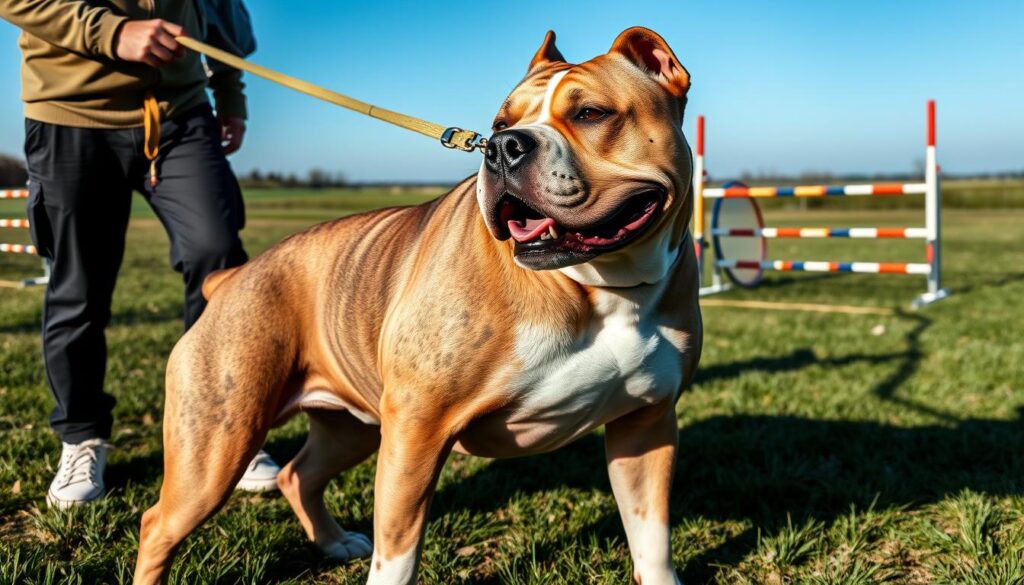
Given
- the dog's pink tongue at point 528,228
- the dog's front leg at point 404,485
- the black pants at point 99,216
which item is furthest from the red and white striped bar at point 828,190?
the dog's front leg at point 404,485

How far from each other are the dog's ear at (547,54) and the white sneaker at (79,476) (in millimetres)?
2280

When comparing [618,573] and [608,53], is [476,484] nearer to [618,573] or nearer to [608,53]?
[618,573]

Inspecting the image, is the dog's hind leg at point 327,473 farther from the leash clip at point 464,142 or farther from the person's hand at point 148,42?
the person's hand at point 148,42

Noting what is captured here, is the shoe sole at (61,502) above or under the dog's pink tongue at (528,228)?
under

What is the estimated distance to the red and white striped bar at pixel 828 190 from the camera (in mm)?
8219

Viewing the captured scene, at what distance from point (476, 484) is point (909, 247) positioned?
696 inches

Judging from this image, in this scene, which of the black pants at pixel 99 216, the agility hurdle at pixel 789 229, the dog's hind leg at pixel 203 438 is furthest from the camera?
the agility hurdle at pixel 789 229

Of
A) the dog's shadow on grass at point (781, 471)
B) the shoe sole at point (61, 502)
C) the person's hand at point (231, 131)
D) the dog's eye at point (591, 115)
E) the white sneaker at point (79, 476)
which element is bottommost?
the dog's shadow on grass at point (781, 471)

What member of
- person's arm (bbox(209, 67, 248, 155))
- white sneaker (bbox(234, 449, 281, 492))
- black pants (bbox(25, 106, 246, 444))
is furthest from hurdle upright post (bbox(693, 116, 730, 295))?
black pants (bbox(25, 106, 246, 444))

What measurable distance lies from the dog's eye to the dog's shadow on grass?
59.7 inches

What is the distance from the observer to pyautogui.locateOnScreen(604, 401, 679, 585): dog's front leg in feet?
8.09

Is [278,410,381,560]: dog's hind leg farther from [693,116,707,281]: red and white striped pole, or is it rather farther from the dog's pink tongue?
[693,116,707,281]: red and white striped pole

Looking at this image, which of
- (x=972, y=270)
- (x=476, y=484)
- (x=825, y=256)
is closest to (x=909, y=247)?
(x=825, y=256)

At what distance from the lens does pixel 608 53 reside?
2271mm
